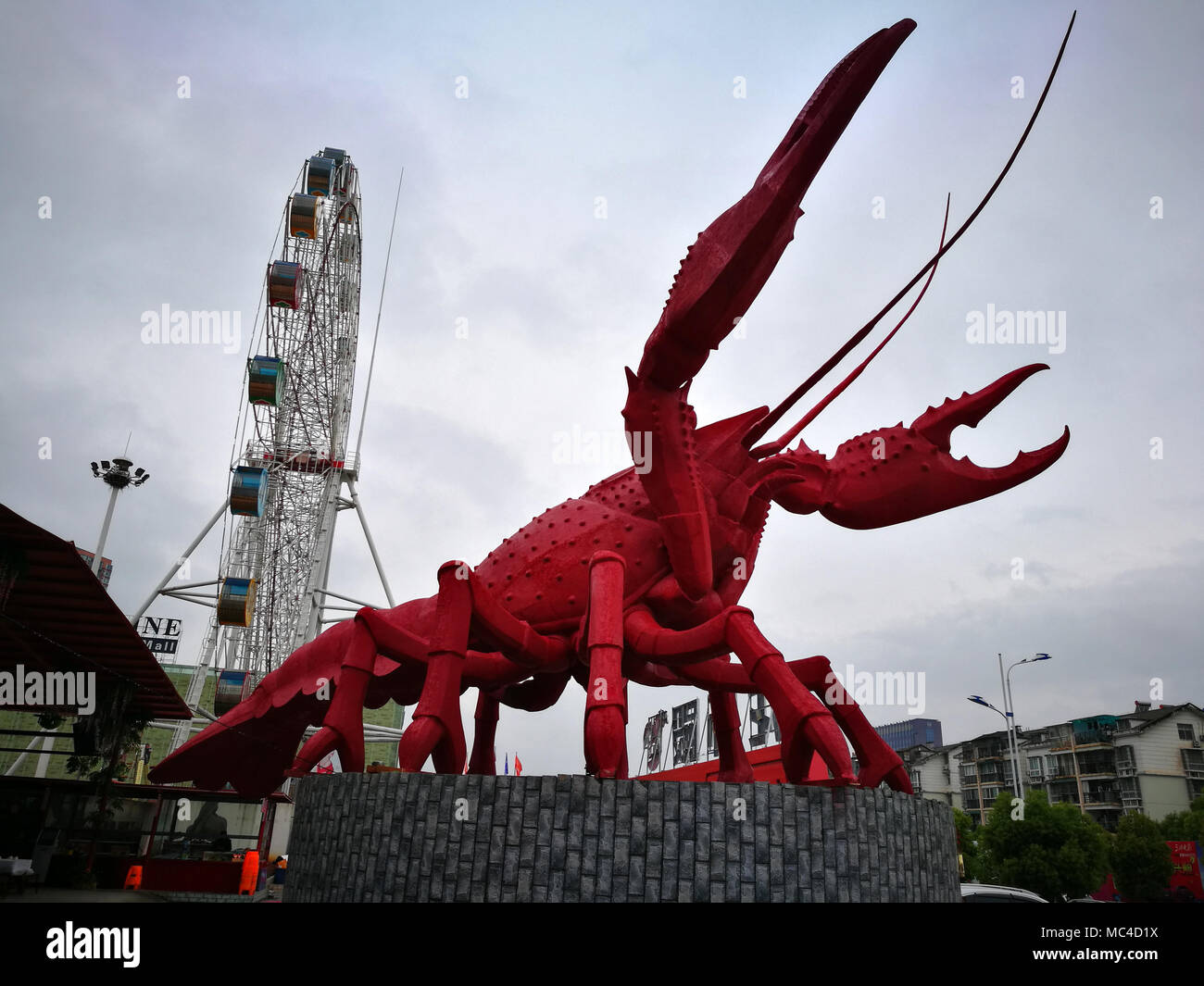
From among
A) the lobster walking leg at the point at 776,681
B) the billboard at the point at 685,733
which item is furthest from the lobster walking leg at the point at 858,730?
the billboard at the point at 685,733

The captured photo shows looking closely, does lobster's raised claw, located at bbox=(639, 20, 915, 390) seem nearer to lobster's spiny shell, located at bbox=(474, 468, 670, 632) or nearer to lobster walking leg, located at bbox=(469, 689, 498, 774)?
lobster's spiny shell, located at bbox=(474, 468, 670, 632)

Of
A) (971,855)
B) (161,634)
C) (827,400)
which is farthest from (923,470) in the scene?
(161,634)

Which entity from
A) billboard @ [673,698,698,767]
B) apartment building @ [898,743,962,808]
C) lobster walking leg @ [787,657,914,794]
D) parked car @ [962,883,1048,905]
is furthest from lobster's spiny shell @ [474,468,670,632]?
apartment building @ [898,743,962,808]

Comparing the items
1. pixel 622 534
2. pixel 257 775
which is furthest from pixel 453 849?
pixel 257 775

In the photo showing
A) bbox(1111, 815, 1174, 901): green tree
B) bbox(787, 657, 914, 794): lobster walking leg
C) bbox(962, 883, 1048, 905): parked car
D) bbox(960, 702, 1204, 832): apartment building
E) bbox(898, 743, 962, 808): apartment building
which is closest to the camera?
bbox(787, 657, 914, 794): lobster walking leg

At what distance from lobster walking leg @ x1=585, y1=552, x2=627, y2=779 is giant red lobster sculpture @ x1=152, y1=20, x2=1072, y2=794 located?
14 mm

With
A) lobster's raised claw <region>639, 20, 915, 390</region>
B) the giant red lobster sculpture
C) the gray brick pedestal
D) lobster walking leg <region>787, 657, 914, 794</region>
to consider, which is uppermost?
lobster's raised claw <region>639, 20, 915, 390</region>

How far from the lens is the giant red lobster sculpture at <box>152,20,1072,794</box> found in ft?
19.1

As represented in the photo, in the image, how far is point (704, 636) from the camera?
6199 mm

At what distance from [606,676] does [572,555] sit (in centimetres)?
153

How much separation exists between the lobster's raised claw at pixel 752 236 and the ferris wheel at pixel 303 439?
19.8 meters

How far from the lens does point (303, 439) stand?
26.5m

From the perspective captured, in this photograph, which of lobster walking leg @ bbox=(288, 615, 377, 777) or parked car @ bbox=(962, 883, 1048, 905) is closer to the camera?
lobster walking leg @ bbox=(288, 615, 377, 777)
